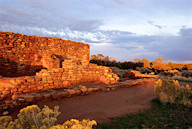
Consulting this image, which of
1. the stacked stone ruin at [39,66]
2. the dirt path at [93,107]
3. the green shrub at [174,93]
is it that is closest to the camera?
the dirt path at [93,107]

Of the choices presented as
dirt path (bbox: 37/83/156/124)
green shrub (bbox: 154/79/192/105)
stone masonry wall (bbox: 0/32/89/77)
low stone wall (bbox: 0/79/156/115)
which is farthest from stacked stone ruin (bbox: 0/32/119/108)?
green shrub (bbox: 154/79/192/105)

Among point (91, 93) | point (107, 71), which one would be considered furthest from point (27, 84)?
point (107, 71)

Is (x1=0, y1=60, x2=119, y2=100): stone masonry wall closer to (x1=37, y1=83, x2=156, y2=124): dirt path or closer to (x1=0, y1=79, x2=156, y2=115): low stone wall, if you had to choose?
(x1=0, y1=79, x2=156, y2=115): low stone wall

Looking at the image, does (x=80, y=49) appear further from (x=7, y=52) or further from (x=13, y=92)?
(x=13, y=92)

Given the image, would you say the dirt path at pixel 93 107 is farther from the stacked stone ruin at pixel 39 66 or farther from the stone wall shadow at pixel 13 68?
the stone wall shadow at pixel 13 68

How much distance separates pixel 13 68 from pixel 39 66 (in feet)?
6.96

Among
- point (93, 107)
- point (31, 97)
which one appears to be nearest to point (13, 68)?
point (31, 97)

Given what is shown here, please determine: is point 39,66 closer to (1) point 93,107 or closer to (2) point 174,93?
(1) point 93,107

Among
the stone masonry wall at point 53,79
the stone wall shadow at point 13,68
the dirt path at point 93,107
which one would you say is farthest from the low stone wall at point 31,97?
the stone wall shadow at point 13,68

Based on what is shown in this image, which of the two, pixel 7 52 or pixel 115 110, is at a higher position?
pixel 7 52

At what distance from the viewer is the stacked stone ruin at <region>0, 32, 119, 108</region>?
6.93 meters

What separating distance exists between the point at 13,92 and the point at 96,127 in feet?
15.7

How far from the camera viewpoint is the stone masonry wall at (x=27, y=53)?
35.4 ft

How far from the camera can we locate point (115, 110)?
548 cm
